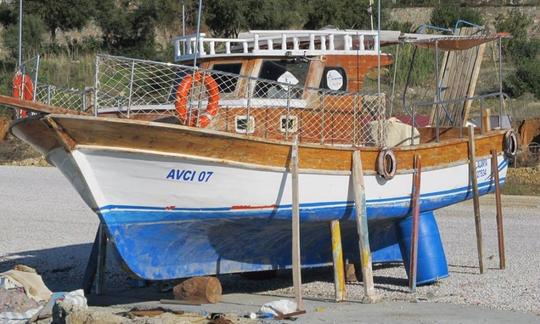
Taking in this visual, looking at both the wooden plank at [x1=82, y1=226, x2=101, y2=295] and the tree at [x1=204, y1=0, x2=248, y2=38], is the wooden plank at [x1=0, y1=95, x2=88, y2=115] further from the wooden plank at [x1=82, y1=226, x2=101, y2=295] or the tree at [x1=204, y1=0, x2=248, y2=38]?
the tree at [x1=204, y1=0, x2=248, y2=38]

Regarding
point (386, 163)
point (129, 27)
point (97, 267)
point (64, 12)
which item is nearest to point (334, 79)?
point (386, 163)

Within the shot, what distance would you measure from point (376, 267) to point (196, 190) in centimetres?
424

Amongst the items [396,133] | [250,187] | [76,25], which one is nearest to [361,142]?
[396,133]

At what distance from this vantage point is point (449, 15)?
4200cm

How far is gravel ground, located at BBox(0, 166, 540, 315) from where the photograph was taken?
12523 mm

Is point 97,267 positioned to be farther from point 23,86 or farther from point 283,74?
point 283,74

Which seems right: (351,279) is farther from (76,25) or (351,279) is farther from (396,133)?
(76,25)

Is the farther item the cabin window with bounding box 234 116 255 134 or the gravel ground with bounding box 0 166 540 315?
the gravel ground with bounding box 0 166 540 315

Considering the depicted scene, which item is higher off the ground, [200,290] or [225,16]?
[225,16]

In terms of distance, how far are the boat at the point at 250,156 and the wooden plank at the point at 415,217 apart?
0.08m

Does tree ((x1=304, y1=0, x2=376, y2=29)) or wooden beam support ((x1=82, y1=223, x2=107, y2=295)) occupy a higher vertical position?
tree ((x1=304, y1=0, x2=376, y2=29))

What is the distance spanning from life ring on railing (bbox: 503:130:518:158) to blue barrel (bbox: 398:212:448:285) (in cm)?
193

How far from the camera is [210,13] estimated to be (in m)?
34.4

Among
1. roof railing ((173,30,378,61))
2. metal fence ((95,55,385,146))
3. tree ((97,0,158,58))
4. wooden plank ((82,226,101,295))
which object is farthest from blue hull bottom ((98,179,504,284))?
tree ((97,0,158,58))
